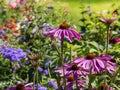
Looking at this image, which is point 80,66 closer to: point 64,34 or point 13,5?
point 64,34

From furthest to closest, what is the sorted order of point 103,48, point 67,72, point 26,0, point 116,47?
point 26,0 < point 116,47 < point 103,48 < point 67,72

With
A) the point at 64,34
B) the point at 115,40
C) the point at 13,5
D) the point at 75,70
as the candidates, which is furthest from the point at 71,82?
the point at 13,5

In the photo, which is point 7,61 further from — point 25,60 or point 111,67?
point 111,67

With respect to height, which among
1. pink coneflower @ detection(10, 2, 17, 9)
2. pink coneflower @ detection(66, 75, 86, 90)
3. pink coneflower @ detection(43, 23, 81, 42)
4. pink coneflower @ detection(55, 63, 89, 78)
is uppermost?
pink coneflower @ detection(10, 2, 17, 9)

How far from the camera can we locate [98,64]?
6.68 ft

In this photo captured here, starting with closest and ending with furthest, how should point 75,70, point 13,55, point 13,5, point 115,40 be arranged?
point 75,70 < point 13,55 < point 115,40 < point 13,5

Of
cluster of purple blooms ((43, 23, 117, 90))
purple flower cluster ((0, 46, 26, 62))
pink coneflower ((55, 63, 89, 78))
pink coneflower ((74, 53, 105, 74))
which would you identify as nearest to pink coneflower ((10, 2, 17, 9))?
purple flower cluster ((0, 46, 26, 62))

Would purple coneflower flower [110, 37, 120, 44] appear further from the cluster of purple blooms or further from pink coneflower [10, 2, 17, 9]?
pink coneflower [10, 2, 17, 9]

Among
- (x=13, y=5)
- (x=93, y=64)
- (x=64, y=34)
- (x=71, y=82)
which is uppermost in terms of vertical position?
(x=13, y=5)

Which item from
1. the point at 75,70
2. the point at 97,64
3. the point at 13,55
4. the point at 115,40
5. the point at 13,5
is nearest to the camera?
the point at 97,64

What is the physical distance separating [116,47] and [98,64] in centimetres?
148

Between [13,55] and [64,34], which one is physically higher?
[64,34]

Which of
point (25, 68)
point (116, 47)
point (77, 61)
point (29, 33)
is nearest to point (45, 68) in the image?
point (25, 68)

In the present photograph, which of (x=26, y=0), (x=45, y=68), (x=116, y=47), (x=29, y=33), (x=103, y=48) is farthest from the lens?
(x=26, y=0)
